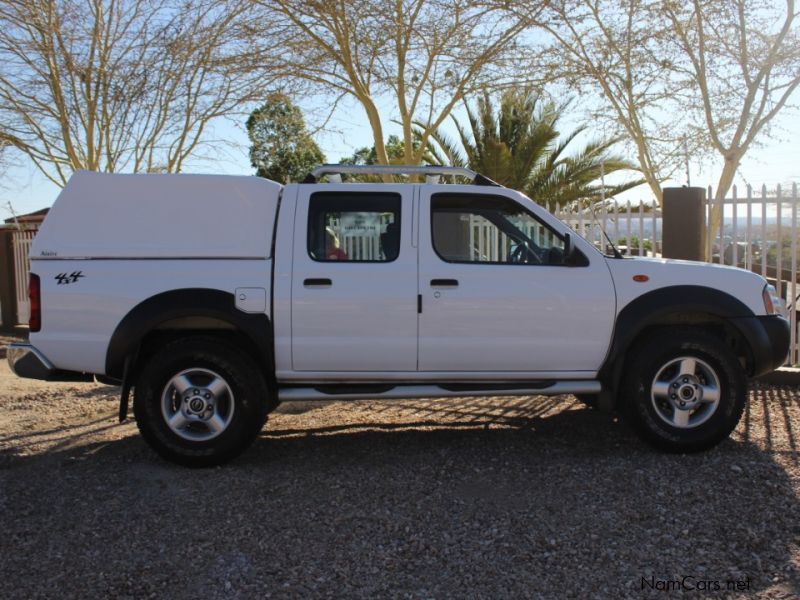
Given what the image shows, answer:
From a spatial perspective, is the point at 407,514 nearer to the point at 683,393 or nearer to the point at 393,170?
the point at 683,393

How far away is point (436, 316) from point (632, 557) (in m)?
2.05

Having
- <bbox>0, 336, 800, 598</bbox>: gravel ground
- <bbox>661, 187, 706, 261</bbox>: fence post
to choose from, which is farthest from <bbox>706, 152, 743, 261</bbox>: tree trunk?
<bbox>0, 336, 800, 598</bbox>: gravel ground

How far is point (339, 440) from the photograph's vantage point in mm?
5762

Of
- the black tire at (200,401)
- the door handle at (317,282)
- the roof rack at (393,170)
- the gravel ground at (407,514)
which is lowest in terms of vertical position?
the gravel ground at (407,514)

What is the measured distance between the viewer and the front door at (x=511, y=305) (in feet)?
16.4

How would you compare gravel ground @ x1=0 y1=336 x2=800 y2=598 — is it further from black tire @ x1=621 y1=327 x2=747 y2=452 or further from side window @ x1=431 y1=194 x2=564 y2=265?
side window @ x1=431 y1=194 x2=564 y2=265

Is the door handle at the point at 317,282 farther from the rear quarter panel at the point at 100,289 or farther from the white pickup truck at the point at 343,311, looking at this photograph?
the rear quarter panel at the point at 100,289

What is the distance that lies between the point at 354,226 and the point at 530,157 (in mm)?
11531

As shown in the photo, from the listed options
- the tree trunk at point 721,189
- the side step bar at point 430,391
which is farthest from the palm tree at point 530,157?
the side step bar at point 430,391

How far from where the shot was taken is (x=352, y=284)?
16.2 ft

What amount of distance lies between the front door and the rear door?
0.14 metres

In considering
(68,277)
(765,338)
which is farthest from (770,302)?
(68,277)

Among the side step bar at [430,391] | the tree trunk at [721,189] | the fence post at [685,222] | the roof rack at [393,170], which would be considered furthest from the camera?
the tree trunk at [721,189]

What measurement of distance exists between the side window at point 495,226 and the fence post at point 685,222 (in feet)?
10.3
